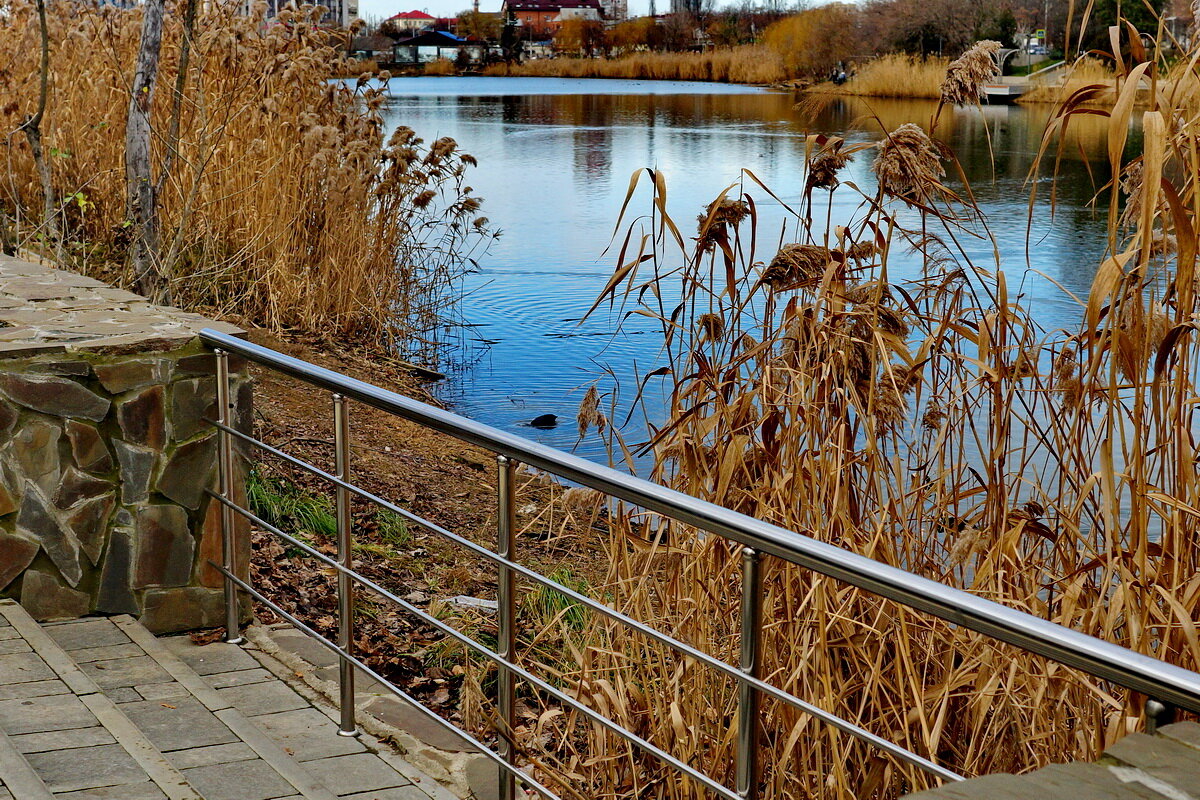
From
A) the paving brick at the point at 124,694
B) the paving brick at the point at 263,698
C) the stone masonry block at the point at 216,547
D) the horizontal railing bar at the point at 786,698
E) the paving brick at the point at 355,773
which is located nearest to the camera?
the horizontal railing bar at the point at 786,698

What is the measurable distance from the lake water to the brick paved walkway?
3.93ft

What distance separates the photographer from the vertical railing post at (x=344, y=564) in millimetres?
2752

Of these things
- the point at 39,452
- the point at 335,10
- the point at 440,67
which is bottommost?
the point at 39,452

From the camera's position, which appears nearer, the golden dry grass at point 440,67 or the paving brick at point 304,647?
the paving brick at point 304,647

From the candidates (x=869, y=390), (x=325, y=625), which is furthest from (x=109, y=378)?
(x=869, y=390)

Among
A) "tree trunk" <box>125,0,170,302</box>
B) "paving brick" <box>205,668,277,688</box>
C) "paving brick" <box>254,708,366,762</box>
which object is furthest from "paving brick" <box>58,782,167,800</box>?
"tree trunk" <box>125,0,170,302</box>

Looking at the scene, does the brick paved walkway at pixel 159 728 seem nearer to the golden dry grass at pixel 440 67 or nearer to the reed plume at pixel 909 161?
the reed plume at pixel 909 161

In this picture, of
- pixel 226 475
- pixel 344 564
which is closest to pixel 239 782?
pixel 344 564

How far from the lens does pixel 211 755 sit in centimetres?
270

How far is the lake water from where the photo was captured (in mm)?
7531

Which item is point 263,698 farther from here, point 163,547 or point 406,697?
point 406,697

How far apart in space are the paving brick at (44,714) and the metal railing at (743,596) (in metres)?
0.50

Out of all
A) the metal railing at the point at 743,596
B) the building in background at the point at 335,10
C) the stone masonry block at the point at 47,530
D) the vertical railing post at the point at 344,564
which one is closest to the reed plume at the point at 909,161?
the metal railing at the point at 743,596

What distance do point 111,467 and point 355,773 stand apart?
1104 mm
